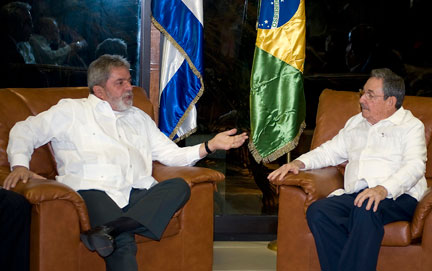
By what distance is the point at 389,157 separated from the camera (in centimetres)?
325

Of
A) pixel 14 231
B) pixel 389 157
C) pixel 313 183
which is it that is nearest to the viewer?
pixel 14 231

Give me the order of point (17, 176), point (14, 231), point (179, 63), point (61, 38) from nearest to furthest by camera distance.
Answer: point (14, 231) → point (17, 176) → point (179, 63) → point (61, 38)

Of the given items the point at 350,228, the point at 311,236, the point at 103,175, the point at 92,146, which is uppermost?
the point at 92,146

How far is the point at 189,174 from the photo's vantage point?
3.15 m

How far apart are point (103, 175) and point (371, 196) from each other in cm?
129

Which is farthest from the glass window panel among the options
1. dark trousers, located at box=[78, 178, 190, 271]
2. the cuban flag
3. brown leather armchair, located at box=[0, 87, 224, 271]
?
dark trousers, located at box=[78, 178, 190, 271]

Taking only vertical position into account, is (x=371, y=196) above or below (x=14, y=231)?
above

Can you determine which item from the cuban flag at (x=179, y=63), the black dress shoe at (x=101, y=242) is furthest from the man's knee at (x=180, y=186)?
the cuban flag at (x=179, y=63)

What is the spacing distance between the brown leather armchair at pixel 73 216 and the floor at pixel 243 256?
0.59 meters

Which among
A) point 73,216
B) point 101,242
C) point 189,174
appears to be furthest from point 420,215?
point 73,216

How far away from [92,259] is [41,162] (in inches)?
26.8

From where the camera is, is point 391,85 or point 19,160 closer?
point 19,160

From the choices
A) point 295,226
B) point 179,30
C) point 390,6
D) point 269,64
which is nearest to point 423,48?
point 390,6

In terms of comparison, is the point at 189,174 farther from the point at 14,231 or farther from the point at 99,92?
the point at 14,231
